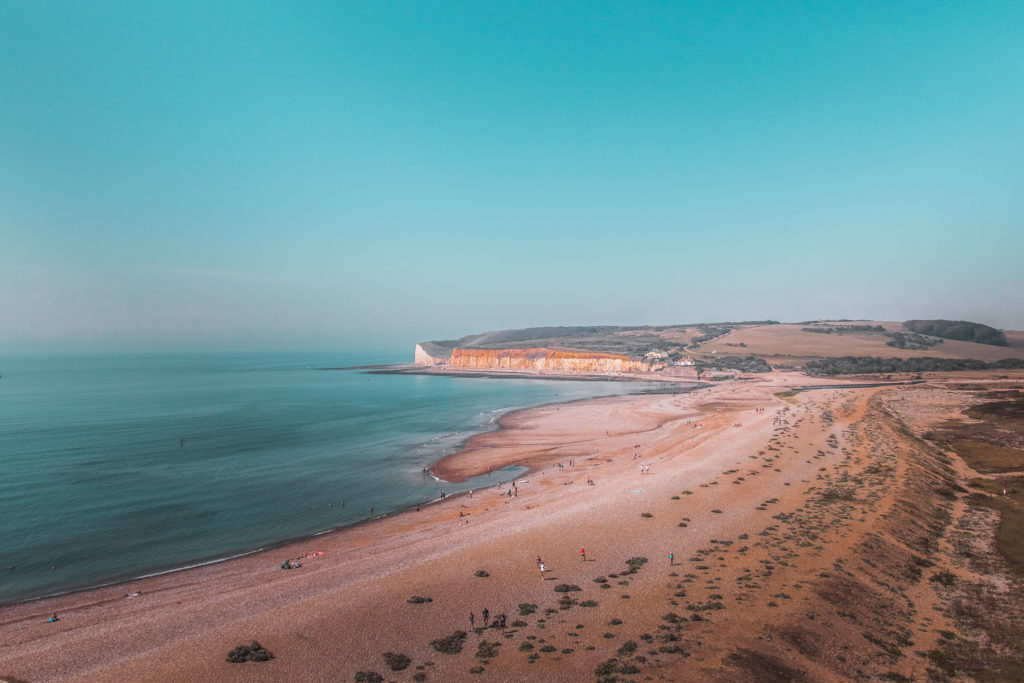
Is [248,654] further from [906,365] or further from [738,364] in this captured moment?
[906,365]

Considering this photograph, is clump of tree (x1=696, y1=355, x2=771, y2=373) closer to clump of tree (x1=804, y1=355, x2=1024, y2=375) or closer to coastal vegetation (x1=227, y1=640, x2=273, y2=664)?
clump of tree (x1=804, y1=355, x2=1024, y2=375)

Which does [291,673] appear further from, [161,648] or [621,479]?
[621,479]

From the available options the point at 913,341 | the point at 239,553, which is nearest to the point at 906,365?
the point at 913,341

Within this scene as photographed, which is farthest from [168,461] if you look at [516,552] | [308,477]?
[516,552]

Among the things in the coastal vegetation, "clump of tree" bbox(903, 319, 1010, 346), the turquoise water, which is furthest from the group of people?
"clump of tree" bbox(903, 319, 1010, 346)

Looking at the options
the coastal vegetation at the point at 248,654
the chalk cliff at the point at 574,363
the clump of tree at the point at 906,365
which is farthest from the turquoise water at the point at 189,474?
the clump of tree at the point at 906,365

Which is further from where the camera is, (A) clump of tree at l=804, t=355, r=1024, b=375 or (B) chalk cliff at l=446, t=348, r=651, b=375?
(B) chalk cliff at l=446, t=348, r=651, b=375
